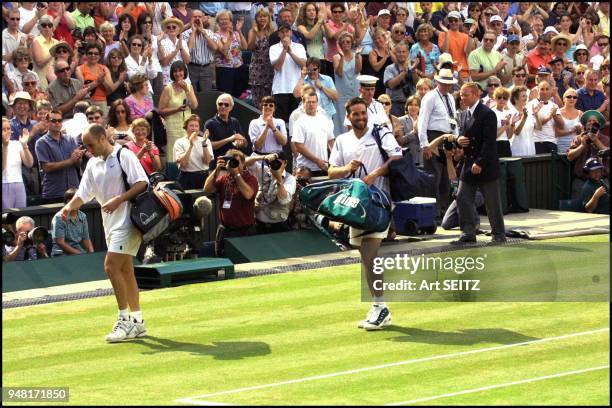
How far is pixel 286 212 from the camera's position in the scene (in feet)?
67.7

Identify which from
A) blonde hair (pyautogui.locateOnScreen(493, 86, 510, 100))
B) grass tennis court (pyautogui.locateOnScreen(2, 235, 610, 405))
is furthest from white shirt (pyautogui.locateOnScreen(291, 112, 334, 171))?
grass tennis court (pyautogui.locateOnScreen(2, 235, 610, 405))

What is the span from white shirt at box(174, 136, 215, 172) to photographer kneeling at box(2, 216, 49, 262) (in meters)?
3.03

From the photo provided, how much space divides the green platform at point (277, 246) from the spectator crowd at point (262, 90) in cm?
24

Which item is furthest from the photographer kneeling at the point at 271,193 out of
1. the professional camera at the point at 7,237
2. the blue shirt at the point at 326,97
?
the blue shirt at the point at 326,97

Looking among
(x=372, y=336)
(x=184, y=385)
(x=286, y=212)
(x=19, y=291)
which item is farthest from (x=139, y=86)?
(x=184, y=385)

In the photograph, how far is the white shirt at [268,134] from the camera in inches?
871

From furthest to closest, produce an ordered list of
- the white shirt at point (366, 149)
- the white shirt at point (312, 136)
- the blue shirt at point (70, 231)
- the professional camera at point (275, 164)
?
1. the white shirt at point (312, 136)
2. the professional camera at point (275, 164)
3. the blue shirt at point (70, 231)
4. the white shirt at point (366, 149)

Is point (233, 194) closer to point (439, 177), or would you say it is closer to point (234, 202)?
point (234, 202)

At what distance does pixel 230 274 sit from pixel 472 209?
3754 mm

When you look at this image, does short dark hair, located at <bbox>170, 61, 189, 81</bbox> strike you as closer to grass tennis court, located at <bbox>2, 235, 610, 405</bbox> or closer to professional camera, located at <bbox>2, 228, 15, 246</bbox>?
professional camera, located at <bbox>2, 228, 15, 246</bbox>

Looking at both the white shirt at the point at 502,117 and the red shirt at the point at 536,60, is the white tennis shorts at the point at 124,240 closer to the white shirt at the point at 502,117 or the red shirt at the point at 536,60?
the white shirt at the point at 502,117

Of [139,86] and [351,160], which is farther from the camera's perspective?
[139,86]

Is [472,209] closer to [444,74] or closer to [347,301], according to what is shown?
[444,74]

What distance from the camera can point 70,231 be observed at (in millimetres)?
19234
